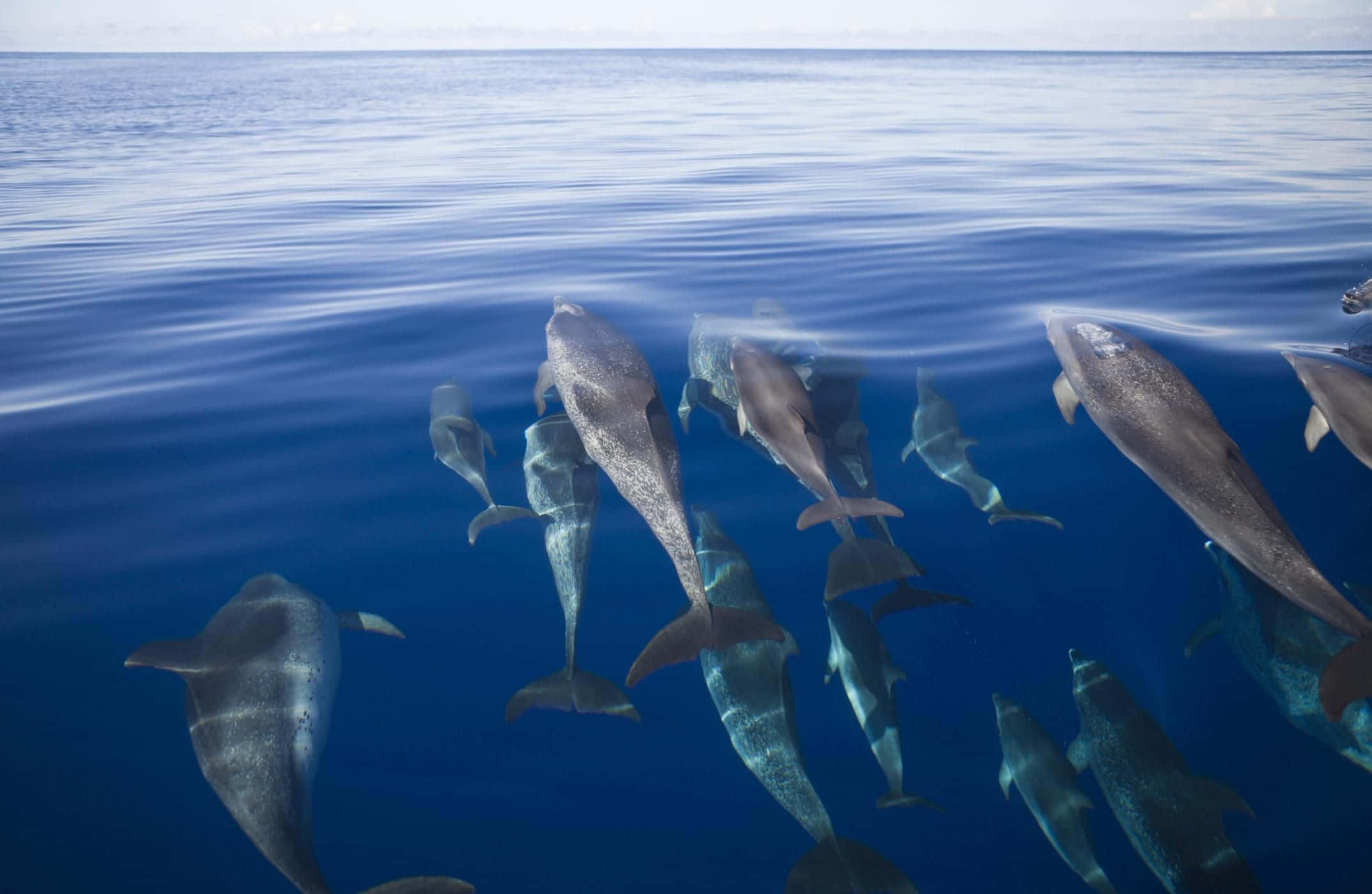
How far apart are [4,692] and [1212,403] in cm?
841

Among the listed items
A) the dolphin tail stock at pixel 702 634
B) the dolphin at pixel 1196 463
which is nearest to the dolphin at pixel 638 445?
the dolphin tail stock at pixel 702 634

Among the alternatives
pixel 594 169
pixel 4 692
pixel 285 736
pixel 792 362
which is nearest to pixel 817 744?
pixel 285 736

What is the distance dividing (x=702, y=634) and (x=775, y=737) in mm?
664

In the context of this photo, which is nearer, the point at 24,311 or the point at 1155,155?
the point at 24,311

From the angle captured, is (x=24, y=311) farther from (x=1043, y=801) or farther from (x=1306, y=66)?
(x=1306, y=66)

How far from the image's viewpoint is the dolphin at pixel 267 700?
12.4 ft

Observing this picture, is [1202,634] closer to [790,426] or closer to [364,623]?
[790,426]

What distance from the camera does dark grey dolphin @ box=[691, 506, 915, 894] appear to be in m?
3.78

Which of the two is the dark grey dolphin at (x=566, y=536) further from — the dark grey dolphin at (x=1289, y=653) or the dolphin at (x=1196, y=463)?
the dark grey dolphin at (x=1289, y=653)

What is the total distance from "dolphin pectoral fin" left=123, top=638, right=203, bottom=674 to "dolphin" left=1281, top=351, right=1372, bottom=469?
7138 mm

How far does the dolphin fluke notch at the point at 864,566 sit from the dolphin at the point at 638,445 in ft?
1.79

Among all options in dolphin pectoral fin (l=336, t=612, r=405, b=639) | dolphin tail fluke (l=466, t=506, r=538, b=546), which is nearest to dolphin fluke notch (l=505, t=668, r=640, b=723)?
dolphin pectoral fin (l=336, t=612, r=405, b=639)

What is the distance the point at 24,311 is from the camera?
898 cm

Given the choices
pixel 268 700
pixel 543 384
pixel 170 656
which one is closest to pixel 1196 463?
pixel 543 384
